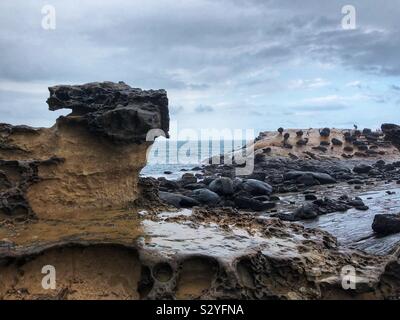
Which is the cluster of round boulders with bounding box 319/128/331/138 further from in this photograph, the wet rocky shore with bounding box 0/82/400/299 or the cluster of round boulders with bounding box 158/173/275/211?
the wet rocky shore with bounding box 0/82/400/299

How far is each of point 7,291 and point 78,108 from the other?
3929mm

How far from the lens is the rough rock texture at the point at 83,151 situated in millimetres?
7500

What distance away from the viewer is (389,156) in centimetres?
3372

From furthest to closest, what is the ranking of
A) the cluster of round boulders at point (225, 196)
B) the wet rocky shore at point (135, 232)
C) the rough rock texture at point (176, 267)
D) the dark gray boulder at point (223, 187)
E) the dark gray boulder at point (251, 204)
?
the dark gray boulder at point (223, 187) < the dark gray boulder at point (251, 204) < the cluster of round boulders at point (225, 196) < the wet rocky shore at point (135, 232) < the rough rock texture at point (176, 267)

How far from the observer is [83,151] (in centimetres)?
816

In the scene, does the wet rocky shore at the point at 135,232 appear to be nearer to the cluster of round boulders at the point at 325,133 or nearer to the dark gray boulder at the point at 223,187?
the dark gray boulder at the point at 223,187

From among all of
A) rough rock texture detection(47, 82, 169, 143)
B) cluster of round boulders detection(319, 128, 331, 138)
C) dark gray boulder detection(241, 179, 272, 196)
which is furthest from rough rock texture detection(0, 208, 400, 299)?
cluster of round boulders detection(319, 128, 331, 138)

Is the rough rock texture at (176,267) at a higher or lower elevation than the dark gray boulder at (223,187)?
lower

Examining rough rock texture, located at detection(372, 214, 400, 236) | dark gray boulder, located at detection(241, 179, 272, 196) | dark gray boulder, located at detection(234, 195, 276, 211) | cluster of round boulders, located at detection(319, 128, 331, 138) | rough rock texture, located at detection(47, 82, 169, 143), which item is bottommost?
rough rock texture, located at detection(372, 214, 400, 236)

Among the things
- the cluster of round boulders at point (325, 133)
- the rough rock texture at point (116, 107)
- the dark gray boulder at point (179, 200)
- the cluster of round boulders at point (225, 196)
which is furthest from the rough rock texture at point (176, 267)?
the cluster of round boulders at point (325, 133)

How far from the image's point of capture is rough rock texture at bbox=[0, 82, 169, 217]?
7.50m

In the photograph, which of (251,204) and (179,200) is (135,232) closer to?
(179,200)

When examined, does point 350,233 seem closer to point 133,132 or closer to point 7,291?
point 133,132

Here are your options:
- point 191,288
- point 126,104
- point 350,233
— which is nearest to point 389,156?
point 350,233
